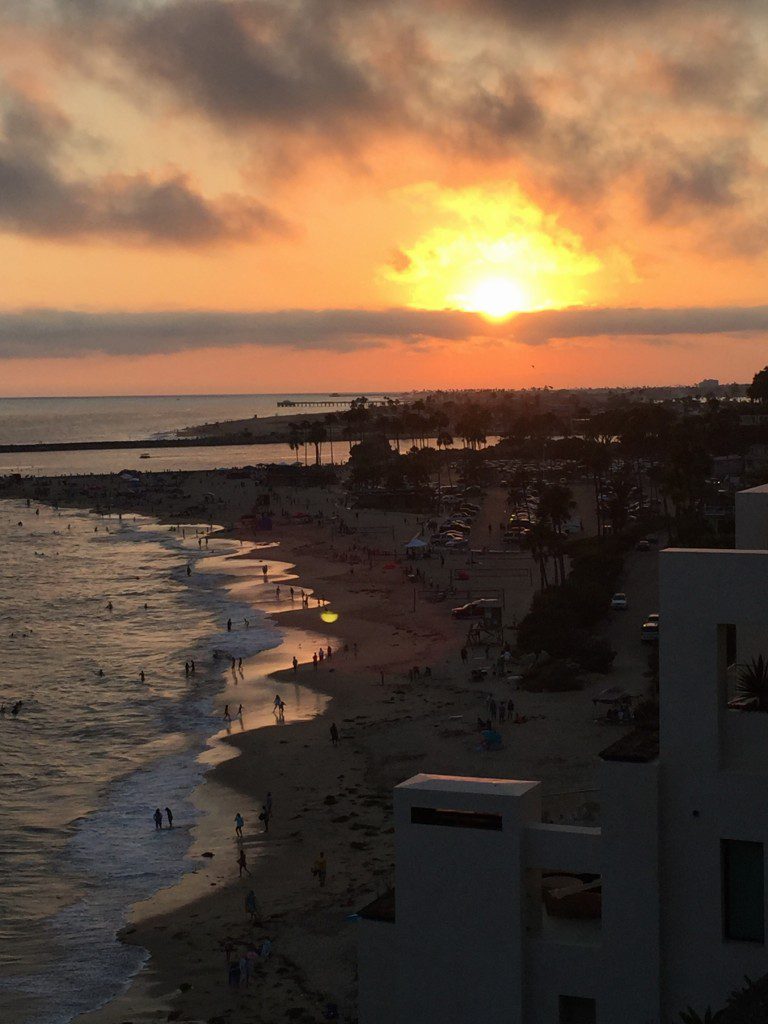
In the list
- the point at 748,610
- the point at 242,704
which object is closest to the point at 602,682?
the point at 242,704

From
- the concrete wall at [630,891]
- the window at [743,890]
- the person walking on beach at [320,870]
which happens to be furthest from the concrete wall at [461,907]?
the person walking on beach at [320,870]

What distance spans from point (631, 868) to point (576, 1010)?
2104mm

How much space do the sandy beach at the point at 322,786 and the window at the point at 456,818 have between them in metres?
7.11

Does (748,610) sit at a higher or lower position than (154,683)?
higher

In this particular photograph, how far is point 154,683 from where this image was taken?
153 ft

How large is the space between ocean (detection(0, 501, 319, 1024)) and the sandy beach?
3.05ft

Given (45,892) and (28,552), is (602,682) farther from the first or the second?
(28,552)

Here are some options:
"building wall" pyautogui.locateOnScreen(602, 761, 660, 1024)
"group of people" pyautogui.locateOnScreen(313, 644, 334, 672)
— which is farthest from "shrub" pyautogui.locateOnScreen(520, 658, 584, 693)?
"building wall" pyautogui.locateOnScreen(602, 761, 660, 1024)

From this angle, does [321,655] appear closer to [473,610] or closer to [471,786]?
[473,610]

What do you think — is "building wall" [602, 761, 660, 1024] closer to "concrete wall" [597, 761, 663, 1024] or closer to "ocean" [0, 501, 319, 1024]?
"concrete wall" [597, 761, 663, 1024]

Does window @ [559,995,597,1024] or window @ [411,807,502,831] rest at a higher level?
window @ [411,807,502,831]

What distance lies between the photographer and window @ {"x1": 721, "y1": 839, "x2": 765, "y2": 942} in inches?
505

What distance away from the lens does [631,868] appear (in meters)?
13.1

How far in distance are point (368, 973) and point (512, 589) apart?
48.2 meters
